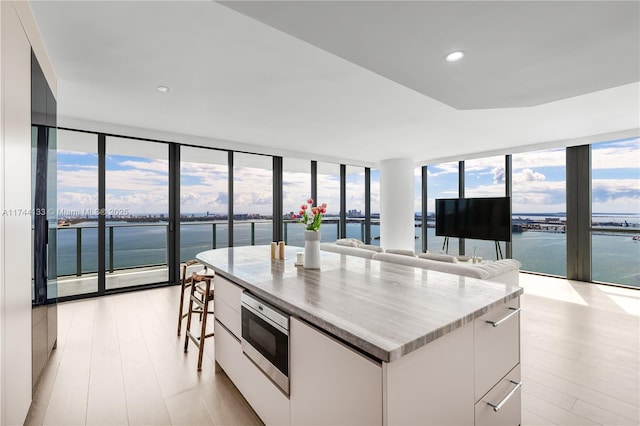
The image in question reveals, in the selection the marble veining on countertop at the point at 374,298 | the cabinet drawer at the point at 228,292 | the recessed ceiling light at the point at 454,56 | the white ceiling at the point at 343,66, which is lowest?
the cabinet drawer at the point at 228,292

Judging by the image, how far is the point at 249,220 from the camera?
6.15m

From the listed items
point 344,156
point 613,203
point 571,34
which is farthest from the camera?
point 344,156

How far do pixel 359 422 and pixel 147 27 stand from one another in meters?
2.64

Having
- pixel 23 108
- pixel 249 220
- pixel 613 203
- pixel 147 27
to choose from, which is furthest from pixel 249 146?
pixel 613 203

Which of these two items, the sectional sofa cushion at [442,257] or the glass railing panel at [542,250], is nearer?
the sectional sofa cushion at [442,257]

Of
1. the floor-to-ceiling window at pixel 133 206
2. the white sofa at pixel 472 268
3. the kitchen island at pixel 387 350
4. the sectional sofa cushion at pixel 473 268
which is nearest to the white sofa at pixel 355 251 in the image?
the white sofa at pixel 472 268

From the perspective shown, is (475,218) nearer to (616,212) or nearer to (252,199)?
(616,212)

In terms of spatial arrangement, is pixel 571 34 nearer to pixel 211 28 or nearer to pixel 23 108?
pixel 211 28

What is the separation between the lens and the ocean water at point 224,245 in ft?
15.9

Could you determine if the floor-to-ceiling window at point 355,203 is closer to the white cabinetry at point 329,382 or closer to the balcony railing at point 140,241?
the balcony railing at point 140,241

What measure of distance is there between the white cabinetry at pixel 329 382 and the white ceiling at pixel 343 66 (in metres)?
1.55

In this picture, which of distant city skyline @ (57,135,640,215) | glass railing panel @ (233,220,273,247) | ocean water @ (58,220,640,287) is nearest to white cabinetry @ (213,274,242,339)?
ocean water @ (58,220,640,287)

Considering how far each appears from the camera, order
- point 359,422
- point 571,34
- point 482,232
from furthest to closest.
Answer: point 482,232
point 571,34
point 359,422

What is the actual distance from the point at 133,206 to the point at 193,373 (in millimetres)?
3530
